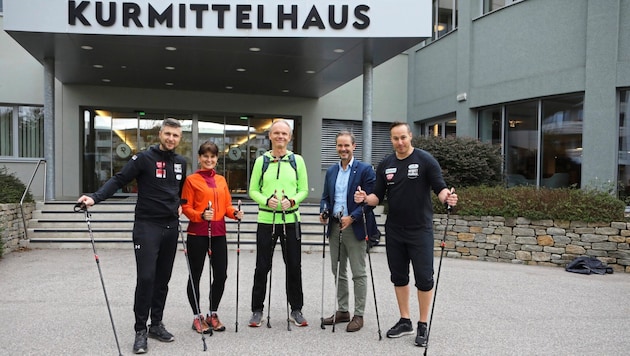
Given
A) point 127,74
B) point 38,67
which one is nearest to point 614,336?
point 127,74

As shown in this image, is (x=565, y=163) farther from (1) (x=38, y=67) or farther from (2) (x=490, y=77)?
(1) (x=38, y=67)

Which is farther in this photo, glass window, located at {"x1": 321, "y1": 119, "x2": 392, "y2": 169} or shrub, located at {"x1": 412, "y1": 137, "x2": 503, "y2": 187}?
glass window, located at {"x1": 321, "y1": 119, "x2": 392, "y2": 169}

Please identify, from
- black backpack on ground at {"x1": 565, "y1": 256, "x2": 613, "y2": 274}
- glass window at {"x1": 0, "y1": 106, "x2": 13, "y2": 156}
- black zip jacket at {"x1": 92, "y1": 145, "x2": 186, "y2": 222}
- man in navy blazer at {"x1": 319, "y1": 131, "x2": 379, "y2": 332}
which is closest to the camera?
black zip jacket at {"x1": 92, "y1": 145, "x2": 186, "y2": 222}

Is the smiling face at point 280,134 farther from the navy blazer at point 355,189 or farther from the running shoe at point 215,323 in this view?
the running shoe at point 215,323

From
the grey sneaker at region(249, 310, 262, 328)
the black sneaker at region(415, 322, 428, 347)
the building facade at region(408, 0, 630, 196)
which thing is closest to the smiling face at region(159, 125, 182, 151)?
the grey sneaker at region(249, 310, 262, 328)

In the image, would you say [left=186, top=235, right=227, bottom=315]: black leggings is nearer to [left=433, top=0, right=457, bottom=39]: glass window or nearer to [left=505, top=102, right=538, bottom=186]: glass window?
[left=505, top=102, right=538, bottom=186]: glass window

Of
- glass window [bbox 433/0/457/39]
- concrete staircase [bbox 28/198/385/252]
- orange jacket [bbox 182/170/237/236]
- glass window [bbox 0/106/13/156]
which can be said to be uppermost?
glass window [bbox 433/0/457/39]

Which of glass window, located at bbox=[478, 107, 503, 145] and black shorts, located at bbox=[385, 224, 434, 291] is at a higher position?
glass window, located at bbox=[478, 107, 503, 145]

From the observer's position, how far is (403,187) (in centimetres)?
412

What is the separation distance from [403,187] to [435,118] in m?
12.0

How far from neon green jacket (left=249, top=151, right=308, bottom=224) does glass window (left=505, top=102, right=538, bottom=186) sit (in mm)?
9089

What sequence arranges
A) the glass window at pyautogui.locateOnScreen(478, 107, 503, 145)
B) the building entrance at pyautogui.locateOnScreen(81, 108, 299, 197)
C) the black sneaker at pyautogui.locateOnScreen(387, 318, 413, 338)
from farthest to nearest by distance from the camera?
the building entrance at pyautogui.locateOnScreen(81, 108, 299, 197) → the glass window at pyautogui.locateOnScreen(478, 107, 503, 145) → the black sneaker at pyautogui.locateOnScreen(387, 318, 413, 338)

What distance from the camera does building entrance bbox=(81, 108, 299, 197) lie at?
1391 cm

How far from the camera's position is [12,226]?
819 cm
